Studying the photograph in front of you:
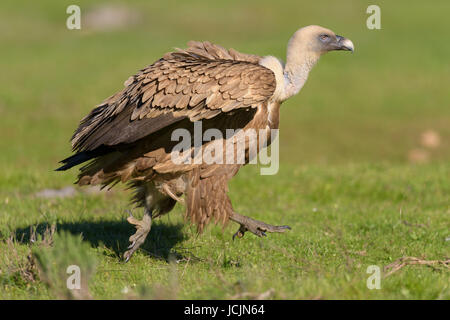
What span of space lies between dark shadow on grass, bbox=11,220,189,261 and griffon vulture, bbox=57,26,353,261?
370mm

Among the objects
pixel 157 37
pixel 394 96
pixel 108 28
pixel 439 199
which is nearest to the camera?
pixel 439 199

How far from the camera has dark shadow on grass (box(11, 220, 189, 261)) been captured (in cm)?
672

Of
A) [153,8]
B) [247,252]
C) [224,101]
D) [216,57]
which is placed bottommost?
[247,252]

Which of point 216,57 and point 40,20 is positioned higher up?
point 40,20

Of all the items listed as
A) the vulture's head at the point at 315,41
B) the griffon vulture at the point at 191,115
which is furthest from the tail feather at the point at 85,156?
the vulture's head at the point at 315,41

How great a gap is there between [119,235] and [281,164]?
503 centimetres

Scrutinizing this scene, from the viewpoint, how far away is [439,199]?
8922mm

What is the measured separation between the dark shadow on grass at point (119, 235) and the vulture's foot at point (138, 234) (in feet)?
0.59

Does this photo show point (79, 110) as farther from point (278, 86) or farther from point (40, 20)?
point (40, 20)

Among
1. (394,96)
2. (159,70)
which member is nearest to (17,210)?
(159,70)

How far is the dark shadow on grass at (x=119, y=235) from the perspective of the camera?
6723 mm

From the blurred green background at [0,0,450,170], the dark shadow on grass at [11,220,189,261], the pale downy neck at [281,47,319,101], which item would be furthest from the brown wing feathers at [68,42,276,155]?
the blurred green background at [0,0,450,170]

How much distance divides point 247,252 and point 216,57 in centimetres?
187

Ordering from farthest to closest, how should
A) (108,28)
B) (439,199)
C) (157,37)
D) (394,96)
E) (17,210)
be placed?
(108,28), (157,37), (394,96), (439,199), (17,210)
